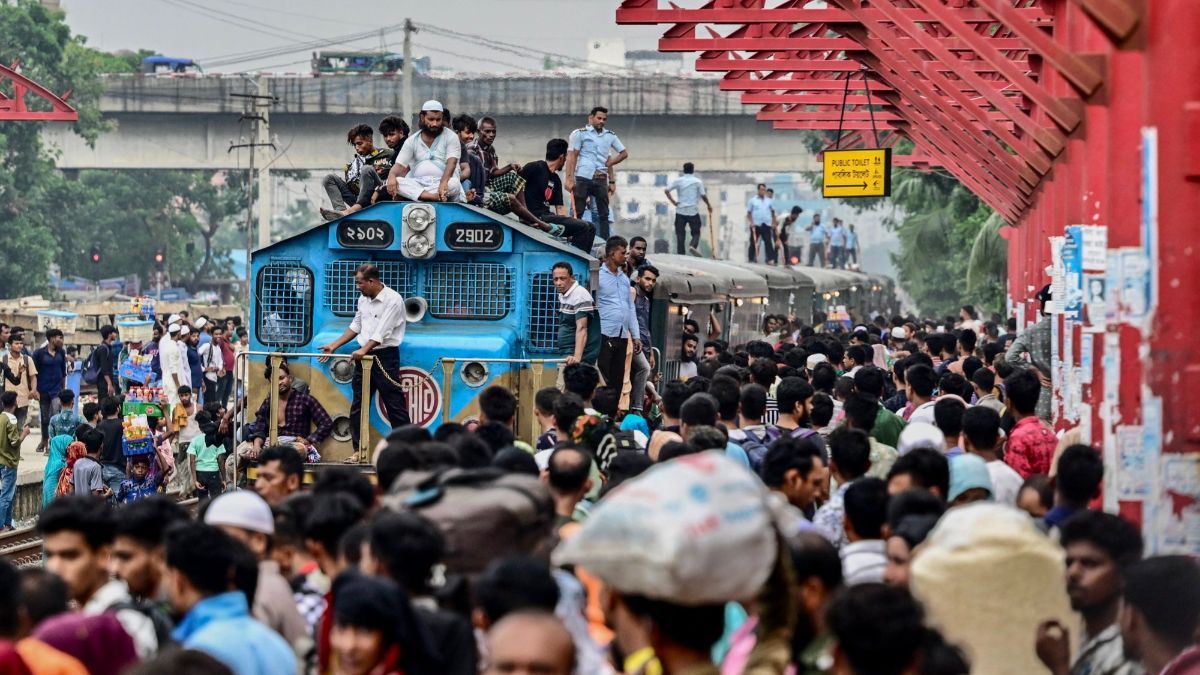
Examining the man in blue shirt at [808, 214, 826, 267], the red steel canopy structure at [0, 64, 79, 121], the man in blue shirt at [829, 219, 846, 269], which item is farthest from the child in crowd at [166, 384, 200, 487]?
the man in blue shirt at [829, 219, 846, 269]

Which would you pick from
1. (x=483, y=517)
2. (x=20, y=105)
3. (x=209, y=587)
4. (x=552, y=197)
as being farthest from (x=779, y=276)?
(x=209, y=587)

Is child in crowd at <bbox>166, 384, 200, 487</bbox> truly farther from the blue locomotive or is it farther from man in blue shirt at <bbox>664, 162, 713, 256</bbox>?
man in blue shirt at <bbox>664, 162, 713, 256</bbox>

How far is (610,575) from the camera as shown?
473 centimetres

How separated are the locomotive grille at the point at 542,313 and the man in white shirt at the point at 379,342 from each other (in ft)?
3.47

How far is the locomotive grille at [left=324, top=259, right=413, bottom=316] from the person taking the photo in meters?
14.7

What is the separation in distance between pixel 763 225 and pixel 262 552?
27.5 metres

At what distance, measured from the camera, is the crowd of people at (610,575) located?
189 inches

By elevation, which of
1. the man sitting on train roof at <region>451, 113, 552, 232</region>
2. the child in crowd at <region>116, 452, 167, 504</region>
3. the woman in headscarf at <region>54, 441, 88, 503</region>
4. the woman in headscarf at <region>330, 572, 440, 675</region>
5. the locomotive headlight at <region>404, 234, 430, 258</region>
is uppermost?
the man sitting on train roof at <region>451, 113, 552, 232</region>

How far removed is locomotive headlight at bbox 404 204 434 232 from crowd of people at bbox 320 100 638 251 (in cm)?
13

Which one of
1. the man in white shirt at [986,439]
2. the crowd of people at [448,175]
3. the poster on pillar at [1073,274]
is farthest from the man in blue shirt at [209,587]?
the crowd of people at [448,175]

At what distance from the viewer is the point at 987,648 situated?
5.62 m

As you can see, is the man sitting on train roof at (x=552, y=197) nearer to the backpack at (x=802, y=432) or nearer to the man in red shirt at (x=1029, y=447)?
the backpack at (x=802, y=432)

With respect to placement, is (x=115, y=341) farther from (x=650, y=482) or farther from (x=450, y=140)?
(x=650, y=482)

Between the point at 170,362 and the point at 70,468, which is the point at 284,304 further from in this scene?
the point at 170,362
